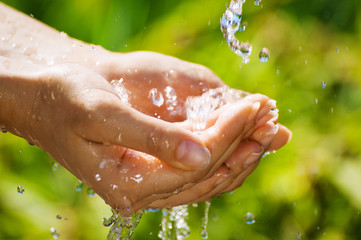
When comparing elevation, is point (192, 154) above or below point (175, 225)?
below

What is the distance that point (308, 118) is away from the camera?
184 cm

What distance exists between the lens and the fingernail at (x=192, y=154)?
2.92 ft

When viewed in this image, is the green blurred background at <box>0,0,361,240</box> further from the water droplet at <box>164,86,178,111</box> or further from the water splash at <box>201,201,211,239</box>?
the water droplet at <box>164,86,178,111</box>

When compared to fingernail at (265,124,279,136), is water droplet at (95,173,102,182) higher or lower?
lower

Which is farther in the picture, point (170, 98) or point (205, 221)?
point (205, 221)

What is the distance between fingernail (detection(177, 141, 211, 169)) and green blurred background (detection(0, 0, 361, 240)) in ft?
2.91

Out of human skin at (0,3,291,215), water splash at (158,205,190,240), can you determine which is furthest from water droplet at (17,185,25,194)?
human skin at (0,3,291,215)

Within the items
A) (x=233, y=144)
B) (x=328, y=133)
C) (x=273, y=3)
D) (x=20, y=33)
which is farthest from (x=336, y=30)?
(x=20, y=33)

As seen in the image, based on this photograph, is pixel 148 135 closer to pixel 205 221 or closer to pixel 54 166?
pixel 205 221

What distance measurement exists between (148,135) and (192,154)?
9 cm

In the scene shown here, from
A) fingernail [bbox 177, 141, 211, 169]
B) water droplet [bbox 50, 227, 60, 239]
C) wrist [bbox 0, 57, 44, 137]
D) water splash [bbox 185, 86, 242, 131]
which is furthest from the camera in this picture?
Result: water droplet [bbox 50, 227, 60, 239]

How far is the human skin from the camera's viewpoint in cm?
91

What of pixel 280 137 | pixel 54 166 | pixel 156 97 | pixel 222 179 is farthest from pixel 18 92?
pixel 54 166

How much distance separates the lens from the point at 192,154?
35.2 inches
